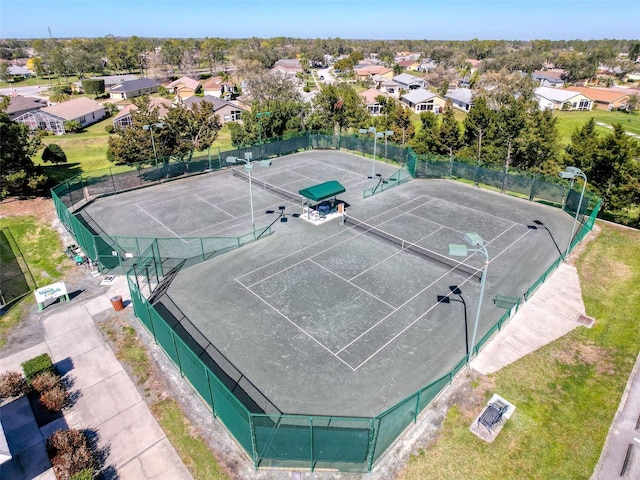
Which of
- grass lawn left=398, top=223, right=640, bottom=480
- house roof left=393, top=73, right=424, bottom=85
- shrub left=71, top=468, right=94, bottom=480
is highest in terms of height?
house roof left=393, top=73, right=424, bottom=85

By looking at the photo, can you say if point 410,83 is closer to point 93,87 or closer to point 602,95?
point 602,95

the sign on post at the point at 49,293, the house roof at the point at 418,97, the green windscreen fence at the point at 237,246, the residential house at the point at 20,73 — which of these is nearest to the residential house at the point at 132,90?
the residential house at the point at 20,73

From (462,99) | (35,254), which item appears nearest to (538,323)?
(35,254)

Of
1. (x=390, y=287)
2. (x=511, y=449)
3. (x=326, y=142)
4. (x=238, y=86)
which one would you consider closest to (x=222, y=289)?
(x=390, y=287)

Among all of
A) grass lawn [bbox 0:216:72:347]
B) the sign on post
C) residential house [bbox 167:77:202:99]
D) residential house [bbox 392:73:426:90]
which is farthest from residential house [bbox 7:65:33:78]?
the sign on post

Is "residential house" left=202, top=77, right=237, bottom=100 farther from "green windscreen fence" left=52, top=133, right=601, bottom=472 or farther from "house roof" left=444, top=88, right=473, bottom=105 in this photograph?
"green windscreen fence" left=52, top=133, right=601, bottom=472

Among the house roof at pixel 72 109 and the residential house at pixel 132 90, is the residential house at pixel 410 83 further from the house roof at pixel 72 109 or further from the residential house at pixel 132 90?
the house roof at pixel 72 109

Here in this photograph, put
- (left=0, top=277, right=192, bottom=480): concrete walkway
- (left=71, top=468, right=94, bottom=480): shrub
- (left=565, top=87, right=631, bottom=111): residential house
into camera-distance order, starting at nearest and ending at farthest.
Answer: (left=71, top=468, right=94, bottom=480): shrub, (left=0, top=277, right=192, bottom=480): concrete walkway, (left=565, top=87, right=631, bottom=111): residential house
